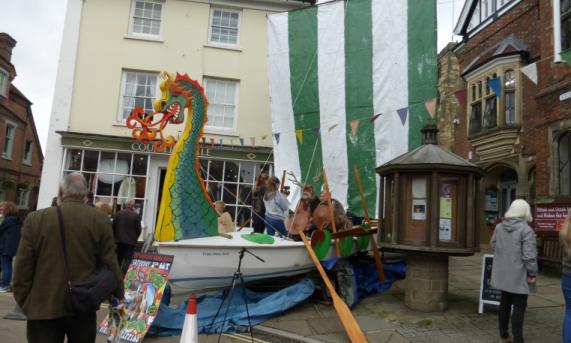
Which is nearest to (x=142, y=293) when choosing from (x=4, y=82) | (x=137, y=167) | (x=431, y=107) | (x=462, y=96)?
(x=431, y=107)

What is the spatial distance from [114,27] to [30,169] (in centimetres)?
1590

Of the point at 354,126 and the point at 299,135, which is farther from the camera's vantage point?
the point at 299,135

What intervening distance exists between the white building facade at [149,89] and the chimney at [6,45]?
10265 millimetres

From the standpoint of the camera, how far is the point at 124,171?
1086cm

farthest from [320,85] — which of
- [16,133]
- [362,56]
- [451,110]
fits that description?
[16,133]

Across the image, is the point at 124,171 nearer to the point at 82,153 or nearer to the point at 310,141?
the point at 82,153

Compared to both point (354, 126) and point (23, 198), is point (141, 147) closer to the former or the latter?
point (354, 126)

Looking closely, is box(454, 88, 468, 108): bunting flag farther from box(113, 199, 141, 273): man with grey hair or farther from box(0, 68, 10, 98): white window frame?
box(0, 68, 10, 98): white window frame

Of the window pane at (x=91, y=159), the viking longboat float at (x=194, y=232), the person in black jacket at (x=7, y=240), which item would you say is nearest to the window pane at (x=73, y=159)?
the window pane at (x=91, y=159)

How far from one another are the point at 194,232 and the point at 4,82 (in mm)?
18959

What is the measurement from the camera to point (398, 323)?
468 cm

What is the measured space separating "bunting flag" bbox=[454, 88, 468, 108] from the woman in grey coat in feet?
31.3

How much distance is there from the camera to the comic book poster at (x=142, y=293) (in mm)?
4199

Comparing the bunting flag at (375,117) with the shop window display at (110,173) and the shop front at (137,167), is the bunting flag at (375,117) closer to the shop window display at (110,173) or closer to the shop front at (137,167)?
the shop front at (137,167)
